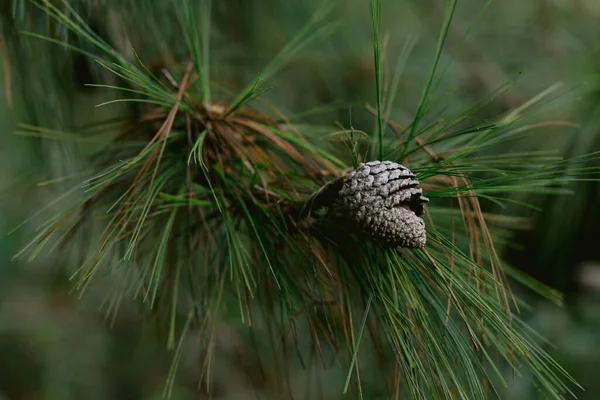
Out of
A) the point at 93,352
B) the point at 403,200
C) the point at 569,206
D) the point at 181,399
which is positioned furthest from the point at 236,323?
the point at 403,200

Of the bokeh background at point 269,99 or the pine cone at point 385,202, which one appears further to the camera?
the bokeh background at point 269,99

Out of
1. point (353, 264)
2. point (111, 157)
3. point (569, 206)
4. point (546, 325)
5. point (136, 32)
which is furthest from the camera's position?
point (546, 325)

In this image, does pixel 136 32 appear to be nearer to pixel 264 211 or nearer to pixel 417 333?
pixel 264 211

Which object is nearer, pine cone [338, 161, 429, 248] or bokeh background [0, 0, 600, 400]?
pine cone [338, 161, 429, 248]

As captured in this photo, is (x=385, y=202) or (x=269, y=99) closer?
(x=385, y=202)
